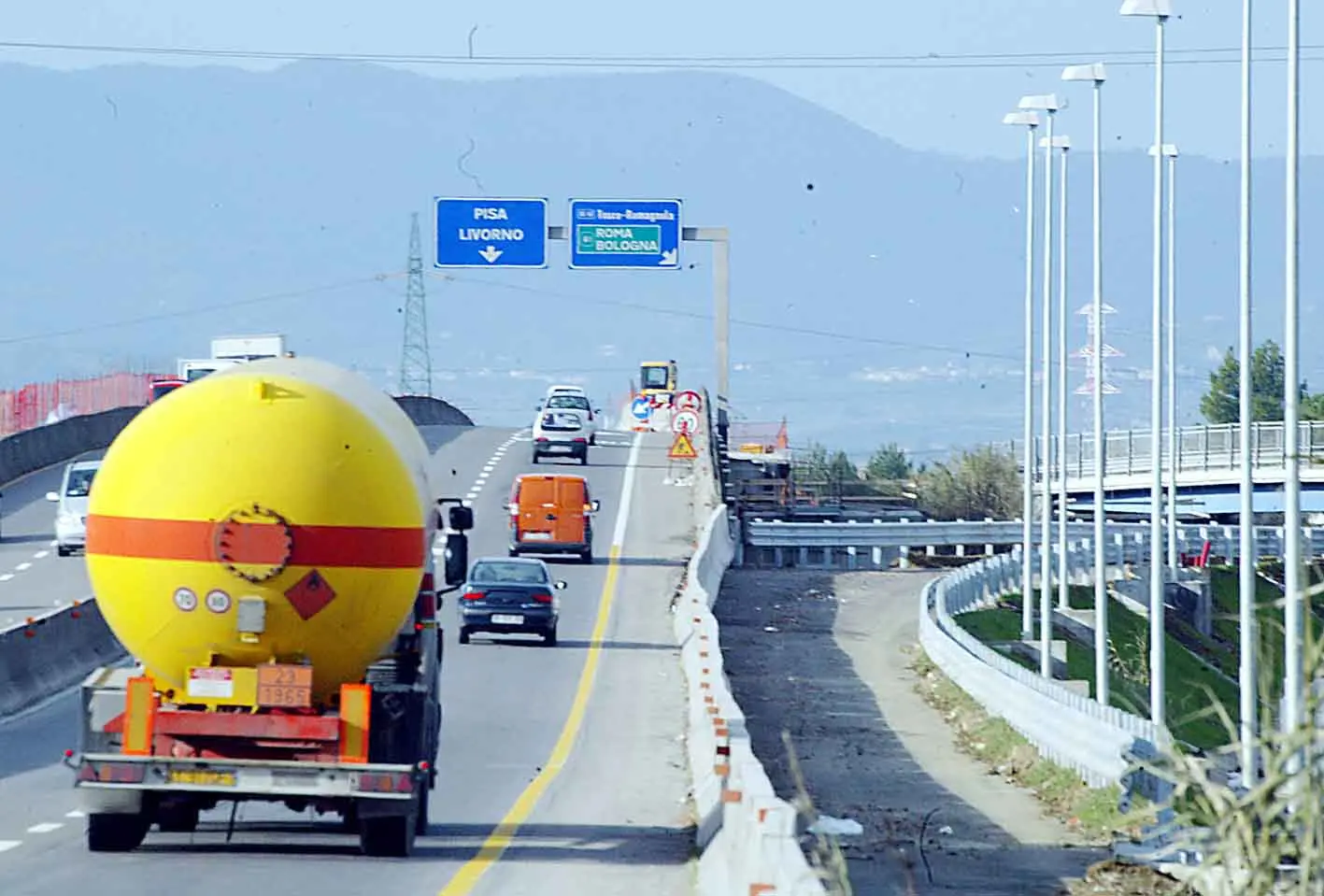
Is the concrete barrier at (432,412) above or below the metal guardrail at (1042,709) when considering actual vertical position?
above

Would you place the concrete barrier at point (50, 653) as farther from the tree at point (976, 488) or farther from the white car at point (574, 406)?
the tree at point (976, 488)

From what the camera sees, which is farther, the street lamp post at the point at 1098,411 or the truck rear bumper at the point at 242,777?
the street lamp post at the point at 1098,411

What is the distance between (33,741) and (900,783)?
29.1 ft

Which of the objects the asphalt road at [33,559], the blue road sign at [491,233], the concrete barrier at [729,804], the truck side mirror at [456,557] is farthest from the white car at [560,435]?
the truck side mirror at [456,557]

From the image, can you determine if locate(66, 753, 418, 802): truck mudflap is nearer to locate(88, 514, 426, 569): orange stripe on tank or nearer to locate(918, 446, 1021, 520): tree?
locate(88, 514, 426, 569): orange stripe on tank

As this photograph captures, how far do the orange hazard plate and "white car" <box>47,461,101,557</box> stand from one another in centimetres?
3263

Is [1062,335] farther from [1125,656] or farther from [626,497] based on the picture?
[626,497]

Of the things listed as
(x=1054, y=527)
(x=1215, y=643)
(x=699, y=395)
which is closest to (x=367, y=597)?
(x=1215, y=643)

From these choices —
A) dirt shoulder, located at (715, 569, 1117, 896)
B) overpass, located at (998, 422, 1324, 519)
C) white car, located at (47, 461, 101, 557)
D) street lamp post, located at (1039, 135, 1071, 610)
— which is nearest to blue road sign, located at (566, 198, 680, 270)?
overpass, located at (998, 422, 1324, 519)

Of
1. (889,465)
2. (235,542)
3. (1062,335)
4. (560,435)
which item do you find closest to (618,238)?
(560,435)

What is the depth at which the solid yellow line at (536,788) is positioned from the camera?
56.0ft

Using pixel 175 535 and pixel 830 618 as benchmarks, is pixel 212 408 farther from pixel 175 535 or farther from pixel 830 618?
pixel 830 618

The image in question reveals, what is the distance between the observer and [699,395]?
255 feet

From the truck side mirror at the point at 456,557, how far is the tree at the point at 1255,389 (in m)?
114
